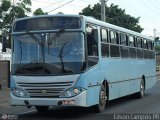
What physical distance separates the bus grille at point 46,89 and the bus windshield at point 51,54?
0.32m

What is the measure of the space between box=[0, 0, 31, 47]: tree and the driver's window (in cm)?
1735

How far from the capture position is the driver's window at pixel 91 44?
14.0 meters

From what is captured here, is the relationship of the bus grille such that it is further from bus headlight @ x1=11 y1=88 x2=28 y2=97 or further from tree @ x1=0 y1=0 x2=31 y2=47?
tree @ x1=0 y1=0 x2=31 y2=47

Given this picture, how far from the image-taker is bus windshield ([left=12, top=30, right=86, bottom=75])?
44.1 feet

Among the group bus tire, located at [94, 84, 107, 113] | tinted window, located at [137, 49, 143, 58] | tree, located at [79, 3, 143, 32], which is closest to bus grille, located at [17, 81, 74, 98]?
bus tire, located at [94, 84, 107, 113]

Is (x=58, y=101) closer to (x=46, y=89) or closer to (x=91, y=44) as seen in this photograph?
(x=46, y=89)

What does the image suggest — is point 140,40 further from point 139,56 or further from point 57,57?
point 57,57

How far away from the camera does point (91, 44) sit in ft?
46.3

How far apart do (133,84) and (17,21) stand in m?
7.26

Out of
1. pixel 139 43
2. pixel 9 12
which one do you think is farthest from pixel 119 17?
pixel 139 43

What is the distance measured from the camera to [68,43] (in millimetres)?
13594

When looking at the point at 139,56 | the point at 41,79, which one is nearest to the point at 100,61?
the point at 41,79

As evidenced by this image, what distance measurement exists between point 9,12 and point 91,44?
18.5 meters

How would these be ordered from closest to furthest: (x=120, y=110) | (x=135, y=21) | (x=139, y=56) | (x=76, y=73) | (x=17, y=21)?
(x=76, y=73), (x=17, y=21), (x=120, y=110), (x=139, y=56), (x=135, y=21)
